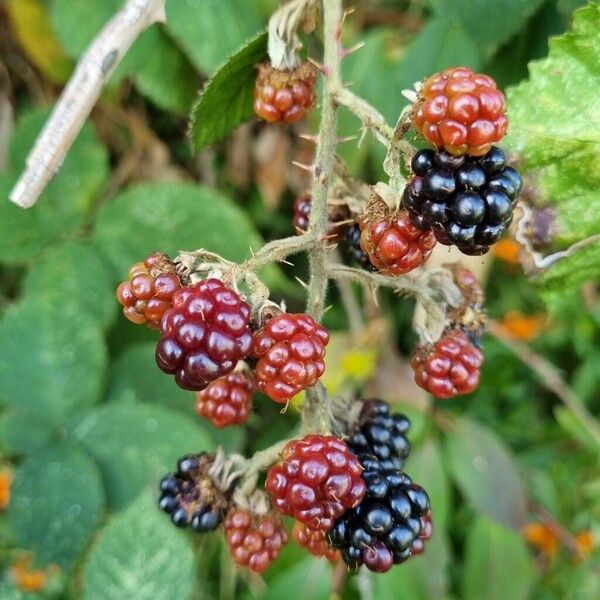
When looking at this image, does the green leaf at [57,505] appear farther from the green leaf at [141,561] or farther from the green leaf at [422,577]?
the green leaf at [422,577]

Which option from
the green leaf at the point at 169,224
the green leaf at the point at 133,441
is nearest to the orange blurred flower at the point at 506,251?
the green leaf at the point at 169,224


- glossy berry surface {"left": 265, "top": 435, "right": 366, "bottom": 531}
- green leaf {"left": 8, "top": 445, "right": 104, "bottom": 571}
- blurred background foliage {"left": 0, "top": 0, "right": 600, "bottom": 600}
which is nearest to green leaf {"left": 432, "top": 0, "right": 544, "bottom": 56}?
blurred background foliage {"left": 0, "top": 0, "right": 600, "bottom": 600}

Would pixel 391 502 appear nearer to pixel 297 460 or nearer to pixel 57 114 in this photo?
pixel 297 460

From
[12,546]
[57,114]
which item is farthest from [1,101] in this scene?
[57,114]

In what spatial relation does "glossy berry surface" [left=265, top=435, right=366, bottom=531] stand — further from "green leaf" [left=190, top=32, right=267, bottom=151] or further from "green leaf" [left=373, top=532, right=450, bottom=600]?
"green leaf" [left=373, top=532, right=450, bottom=600]

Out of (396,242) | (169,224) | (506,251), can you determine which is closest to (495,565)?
(506,251)

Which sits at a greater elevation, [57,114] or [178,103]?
[178,103]

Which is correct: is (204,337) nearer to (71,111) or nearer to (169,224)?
(71,111)
